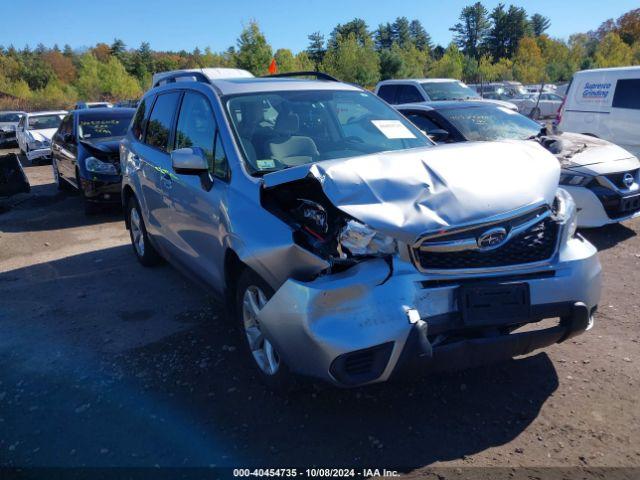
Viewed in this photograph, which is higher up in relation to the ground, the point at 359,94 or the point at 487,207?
the point at 359,94

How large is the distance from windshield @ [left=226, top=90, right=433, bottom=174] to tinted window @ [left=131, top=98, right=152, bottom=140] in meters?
2.03

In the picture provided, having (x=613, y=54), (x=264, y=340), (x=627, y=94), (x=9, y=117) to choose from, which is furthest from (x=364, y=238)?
(x=613, y=54)

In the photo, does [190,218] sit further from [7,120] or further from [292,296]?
[7,120]

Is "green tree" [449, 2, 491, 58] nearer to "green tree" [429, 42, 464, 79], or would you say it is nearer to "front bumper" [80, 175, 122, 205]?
"green tree" [429, 42, 464, 79]

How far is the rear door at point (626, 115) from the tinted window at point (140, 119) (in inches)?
308

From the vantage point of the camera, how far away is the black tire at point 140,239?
5863mm

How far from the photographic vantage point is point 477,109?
25.1 feet

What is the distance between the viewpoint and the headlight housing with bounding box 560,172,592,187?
20.7 feet

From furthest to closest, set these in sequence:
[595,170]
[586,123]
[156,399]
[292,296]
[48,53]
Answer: [48,53] → [586,123] → [595,170] → [156,399] → [292,296]

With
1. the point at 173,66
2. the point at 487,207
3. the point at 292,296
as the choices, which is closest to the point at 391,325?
the point at 292,296

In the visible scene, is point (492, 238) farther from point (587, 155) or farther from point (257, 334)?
point (587, 155)

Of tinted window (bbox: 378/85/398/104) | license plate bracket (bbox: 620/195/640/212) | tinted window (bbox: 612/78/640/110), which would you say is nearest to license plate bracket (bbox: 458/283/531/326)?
license plate bracket (bbox: 620/195/640/212)

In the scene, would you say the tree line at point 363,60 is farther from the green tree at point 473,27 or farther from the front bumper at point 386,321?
the front bumper at point 386,321

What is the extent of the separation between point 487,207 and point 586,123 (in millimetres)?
8454
